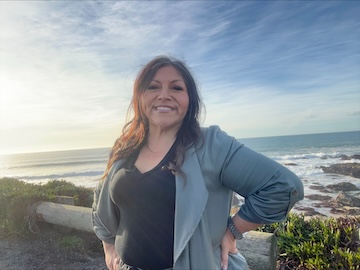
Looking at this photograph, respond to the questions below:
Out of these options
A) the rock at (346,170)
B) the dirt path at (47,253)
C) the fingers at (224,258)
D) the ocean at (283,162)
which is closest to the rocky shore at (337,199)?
the rock at (346,170)

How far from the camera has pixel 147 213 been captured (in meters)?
1.72

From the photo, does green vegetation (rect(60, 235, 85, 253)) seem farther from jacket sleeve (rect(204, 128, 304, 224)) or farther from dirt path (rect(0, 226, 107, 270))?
jacket sleeve (rect(204, 128, 304, 224))

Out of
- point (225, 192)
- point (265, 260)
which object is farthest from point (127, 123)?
point (265, 260)

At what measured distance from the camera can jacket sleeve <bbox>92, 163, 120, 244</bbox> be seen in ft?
6.54

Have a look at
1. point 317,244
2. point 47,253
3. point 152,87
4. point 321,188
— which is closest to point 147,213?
point 152,87

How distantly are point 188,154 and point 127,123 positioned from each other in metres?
0.77

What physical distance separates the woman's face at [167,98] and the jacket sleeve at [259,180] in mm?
362

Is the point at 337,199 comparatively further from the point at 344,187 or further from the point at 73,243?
the point at 73,243

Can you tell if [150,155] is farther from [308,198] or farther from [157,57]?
[308,198]

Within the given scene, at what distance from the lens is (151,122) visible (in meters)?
1.95

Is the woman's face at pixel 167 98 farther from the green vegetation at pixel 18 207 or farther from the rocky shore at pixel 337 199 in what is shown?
the rocky shore at pixel 337 199

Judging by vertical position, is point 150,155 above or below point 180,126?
below

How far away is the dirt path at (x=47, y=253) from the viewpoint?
16.5 ft

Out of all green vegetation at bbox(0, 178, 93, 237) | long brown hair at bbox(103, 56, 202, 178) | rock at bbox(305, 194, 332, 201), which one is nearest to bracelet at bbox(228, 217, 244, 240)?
long brown hair at bbox(103, 56, 202, 178)
